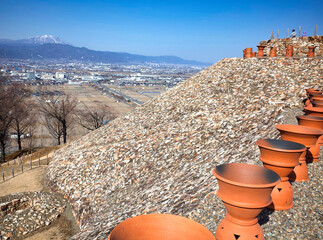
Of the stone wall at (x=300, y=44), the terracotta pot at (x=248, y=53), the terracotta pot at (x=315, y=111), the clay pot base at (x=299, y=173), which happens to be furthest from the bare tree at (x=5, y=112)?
the clay pot base at (x=299, y=173)

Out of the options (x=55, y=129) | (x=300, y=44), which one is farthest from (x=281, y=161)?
(x=55, y=129)

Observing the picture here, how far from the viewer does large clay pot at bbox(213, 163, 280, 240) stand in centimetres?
305

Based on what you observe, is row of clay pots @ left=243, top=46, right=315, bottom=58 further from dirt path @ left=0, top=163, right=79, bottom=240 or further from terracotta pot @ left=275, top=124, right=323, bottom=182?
dirt path @ left=0, top=163, right=79, bottom=240

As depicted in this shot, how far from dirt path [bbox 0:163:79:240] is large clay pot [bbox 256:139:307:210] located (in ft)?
24.4

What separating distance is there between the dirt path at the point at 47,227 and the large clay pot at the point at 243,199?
7473 mm

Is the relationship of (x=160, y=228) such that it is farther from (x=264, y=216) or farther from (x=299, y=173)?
(x=299, y=173)

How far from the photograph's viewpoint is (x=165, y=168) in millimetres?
9305

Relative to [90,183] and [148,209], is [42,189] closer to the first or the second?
[90,183]

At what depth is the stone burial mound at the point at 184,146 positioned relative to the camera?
6.93 m

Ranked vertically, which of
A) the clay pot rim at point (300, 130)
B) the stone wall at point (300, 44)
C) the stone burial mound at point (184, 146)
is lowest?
the stone burial mound at point (184, 146)

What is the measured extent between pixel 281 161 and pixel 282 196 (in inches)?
28.8

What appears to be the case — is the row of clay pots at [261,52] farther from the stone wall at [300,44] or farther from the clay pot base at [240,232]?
the clay pot base at [240,232]

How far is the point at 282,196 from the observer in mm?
4402

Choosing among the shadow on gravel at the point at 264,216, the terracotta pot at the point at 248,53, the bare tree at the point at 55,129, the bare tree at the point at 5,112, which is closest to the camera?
the shadow on gravel at the point at 264,216
